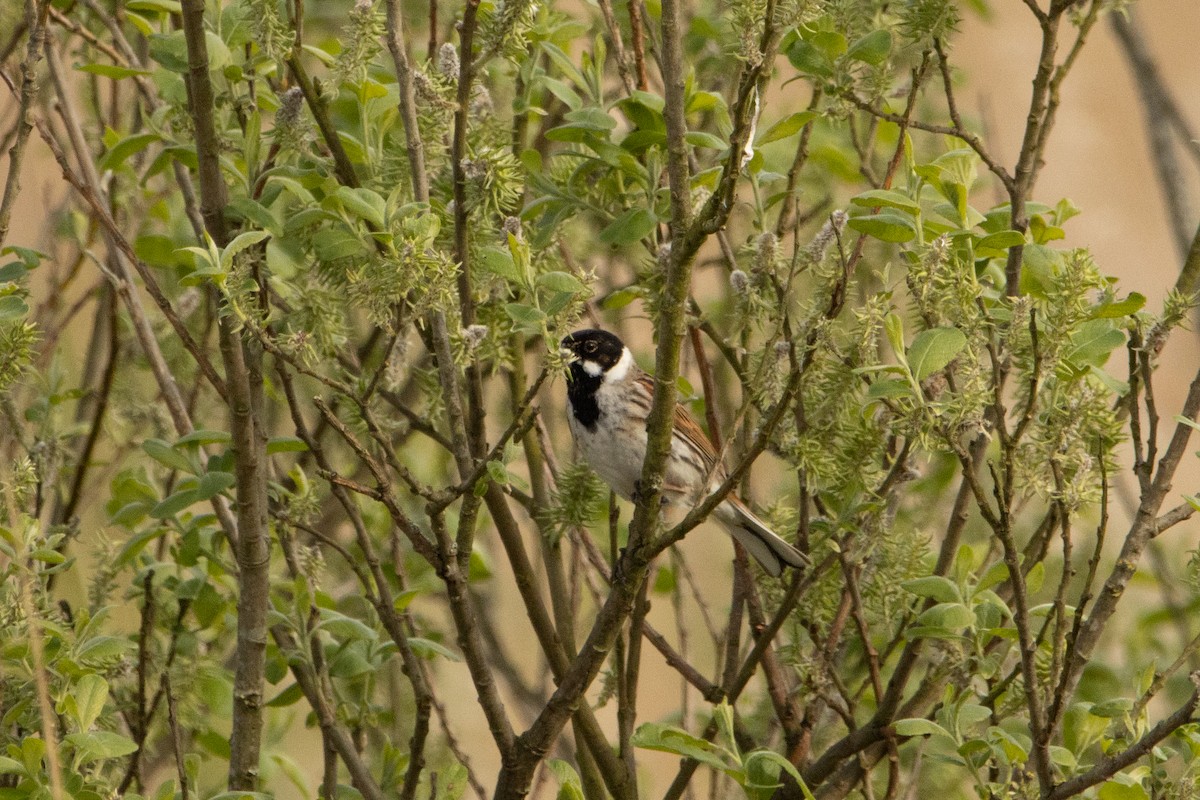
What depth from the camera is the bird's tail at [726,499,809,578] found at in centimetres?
280

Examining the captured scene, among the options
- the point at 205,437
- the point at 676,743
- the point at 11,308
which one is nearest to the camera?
the point at 11,308

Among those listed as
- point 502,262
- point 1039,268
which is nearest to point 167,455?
point 502,262

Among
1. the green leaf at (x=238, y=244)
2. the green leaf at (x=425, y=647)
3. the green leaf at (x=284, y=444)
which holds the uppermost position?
the green leaf at (x=238, y=244)

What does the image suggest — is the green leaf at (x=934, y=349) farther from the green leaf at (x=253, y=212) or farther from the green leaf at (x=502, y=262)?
the green leaf at (x=253, y=212)

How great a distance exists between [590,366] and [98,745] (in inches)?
73.4

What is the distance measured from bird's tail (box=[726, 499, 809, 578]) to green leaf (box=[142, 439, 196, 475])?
108 cm

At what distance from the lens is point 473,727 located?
5605 millimetres

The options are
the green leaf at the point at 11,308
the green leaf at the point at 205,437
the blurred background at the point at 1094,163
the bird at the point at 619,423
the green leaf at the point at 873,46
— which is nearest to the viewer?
the green leaf at the point at 11,308

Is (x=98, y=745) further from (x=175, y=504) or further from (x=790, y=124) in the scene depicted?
(x=790, y=124)

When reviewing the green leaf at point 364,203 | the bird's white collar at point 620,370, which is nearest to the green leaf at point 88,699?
the green leaf at point 364,203

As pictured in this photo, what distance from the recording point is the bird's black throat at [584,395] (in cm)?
364

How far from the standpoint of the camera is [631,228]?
242 cm

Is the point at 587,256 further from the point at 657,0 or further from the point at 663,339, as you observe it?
the point at 663,339

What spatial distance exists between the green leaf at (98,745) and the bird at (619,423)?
1.37m
